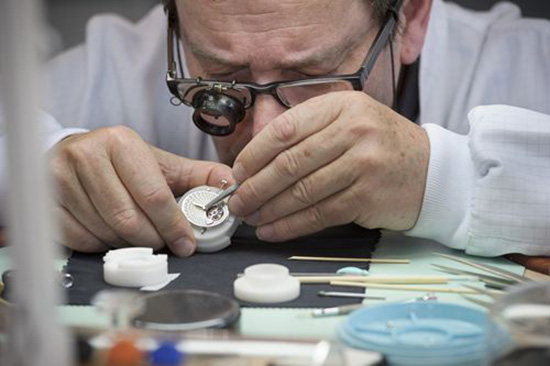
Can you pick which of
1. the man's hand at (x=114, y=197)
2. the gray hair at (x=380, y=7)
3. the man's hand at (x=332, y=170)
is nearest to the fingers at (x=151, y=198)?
the man's hand at (x=114, y=197)

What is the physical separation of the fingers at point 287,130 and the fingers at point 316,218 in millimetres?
124

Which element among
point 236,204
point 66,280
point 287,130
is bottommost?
point 66,280

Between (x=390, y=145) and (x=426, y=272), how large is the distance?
0.24 meters

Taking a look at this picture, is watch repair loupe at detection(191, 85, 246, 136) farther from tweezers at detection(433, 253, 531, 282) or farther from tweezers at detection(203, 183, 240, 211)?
tweezers at detection(433, 253, 531, 282)

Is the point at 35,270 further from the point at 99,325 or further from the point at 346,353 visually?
the point at 346,353

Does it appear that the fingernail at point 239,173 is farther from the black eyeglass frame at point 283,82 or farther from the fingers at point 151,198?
the black eyeglass frame at point 283,82

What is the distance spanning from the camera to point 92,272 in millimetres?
1451

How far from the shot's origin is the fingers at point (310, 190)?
4.84 ft

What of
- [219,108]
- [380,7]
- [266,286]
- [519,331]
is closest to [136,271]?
[266,286]

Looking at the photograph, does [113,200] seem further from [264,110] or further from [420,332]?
[420,332]

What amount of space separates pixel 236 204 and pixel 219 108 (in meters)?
0.25

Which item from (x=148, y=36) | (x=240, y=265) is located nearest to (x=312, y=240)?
(x=240, y=265)

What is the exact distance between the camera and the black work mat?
1.29 metres

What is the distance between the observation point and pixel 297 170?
1.47 metres
